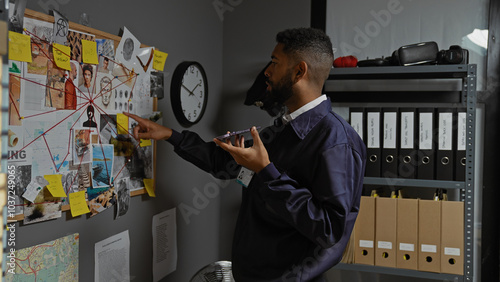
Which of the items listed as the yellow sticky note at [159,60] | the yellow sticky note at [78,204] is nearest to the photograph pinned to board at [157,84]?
the yellow sticky note at [159,60]

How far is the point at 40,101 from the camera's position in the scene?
52.2 inches

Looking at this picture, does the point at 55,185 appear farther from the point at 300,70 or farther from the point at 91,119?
the point at 300,70

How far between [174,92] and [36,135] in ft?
2.82

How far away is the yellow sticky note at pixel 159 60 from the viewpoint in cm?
195

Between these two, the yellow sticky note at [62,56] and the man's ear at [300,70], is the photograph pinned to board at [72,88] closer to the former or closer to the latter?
the yellow sticky note at [62,56]

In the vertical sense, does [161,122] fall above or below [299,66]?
below

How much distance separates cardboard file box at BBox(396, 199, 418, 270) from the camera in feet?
7.06

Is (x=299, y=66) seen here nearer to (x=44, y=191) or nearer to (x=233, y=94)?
(x=44, y=191)

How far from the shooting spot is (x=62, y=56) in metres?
1.40

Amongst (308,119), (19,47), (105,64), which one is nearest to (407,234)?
(308,119)

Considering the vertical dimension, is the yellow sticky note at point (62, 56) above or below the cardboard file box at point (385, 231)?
above

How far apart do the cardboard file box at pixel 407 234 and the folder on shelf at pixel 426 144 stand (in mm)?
159

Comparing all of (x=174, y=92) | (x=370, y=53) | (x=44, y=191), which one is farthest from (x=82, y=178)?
(x=370, y=53)

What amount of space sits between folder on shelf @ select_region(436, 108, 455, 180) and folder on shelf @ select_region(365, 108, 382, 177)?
28 centimetres
